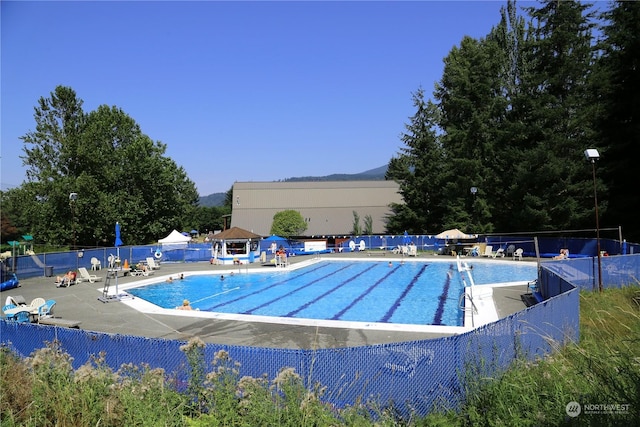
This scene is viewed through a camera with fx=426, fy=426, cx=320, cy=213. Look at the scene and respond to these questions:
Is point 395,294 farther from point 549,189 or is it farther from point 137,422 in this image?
point 549,189

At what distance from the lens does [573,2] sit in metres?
33.2

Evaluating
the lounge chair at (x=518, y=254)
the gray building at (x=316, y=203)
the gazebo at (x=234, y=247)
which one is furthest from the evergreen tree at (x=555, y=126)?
the gray building at (x=316, y=203)

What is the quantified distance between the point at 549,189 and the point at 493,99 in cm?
1145

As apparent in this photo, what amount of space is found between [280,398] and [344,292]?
15.1m

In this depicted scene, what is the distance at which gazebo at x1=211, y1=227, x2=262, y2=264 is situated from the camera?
→ 31883mm

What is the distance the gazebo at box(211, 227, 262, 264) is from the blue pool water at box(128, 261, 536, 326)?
6161mm

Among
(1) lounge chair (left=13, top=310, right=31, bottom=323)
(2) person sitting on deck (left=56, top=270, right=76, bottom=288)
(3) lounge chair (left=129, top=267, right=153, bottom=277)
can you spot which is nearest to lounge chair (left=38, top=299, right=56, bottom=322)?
(1) lounge chair (left=13, top=310, right=31, bottom=323)

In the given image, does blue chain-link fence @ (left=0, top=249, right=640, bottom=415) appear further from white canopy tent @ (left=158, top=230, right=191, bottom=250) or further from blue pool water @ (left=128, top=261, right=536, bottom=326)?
white canopy tent @ (left=158, top=230, right=191, bottom=250)

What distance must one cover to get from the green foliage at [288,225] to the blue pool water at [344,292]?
18.4 metres

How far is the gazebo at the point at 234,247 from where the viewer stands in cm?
3188

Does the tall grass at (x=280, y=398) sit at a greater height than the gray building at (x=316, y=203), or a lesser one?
lesser

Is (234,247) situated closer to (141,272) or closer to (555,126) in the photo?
(141,272)

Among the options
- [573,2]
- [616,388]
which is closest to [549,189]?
[573,2]

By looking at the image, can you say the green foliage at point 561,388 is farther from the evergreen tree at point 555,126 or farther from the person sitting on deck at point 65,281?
the evergreen tree at point 555,126
